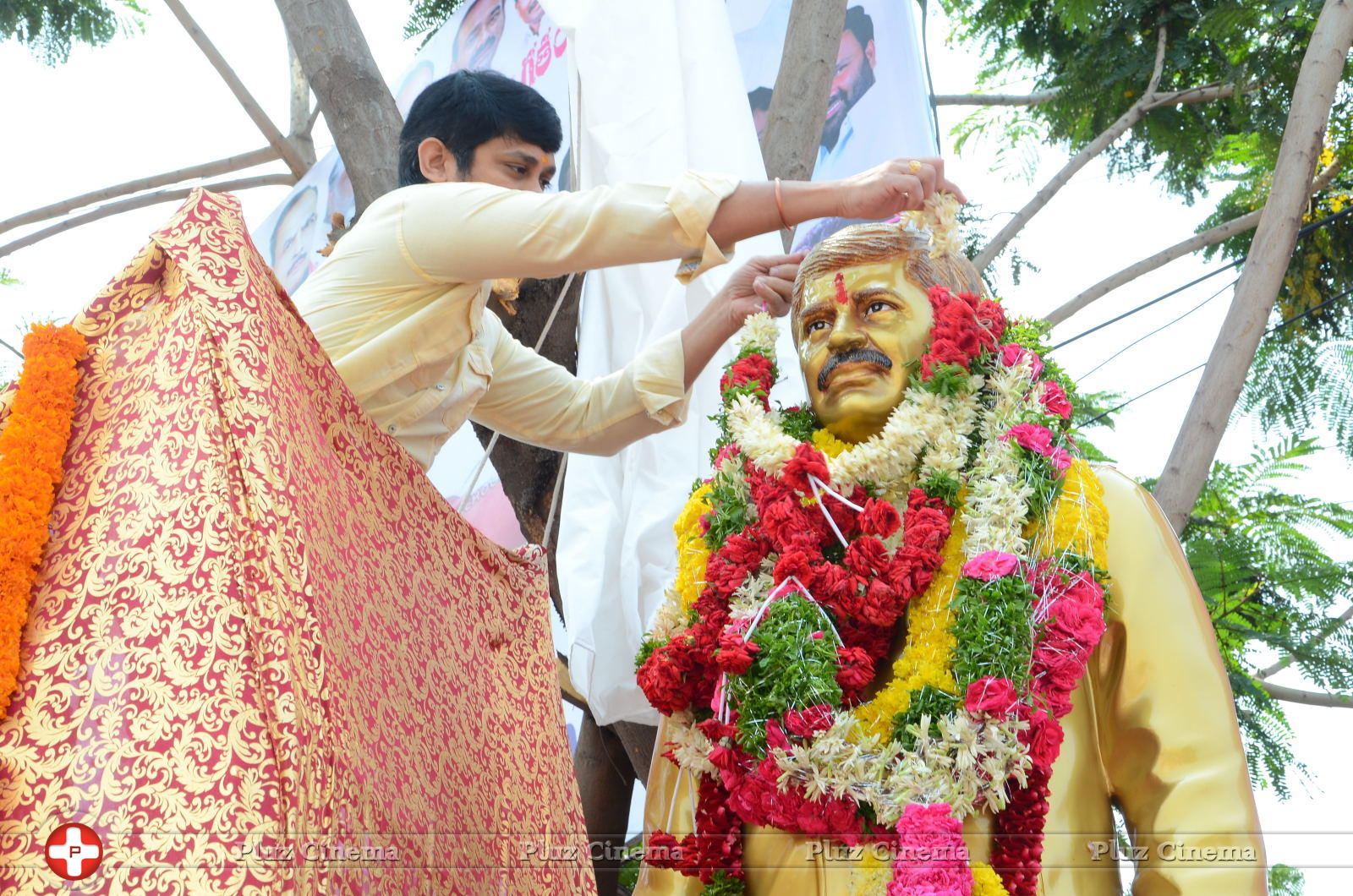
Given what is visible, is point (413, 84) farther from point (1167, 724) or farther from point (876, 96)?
point (1167, 724)

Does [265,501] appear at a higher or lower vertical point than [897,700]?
higher

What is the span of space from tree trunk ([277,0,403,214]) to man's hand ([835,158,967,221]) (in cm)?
226

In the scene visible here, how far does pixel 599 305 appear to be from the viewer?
14.6 feet

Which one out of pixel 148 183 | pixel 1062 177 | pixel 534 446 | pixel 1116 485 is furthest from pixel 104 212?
pixel 1116 485

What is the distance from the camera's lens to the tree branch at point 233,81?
6.25 metres

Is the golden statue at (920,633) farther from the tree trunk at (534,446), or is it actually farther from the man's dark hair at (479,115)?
the tree trunk at (534,446)

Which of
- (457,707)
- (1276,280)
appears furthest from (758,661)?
(1276,280)

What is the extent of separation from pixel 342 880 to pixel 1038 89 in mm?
5113

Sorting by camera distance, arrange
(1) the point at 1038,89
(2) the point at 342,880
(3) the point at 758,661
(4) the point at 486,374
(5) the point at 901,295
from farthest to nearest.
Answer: (1) the point at 1038,89, (4) the point at 486,374, (5) the point at 901,295, (3) the point at 758,661, (2) the point at 342,880

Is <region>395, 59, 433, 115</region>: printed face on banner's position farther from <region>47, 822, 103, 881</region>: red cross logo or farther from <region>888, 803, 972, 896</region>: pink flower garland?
<region>47, 822, 103, 881</region>: red cross logo

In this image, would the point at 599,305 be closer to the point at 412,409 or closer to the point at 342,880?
the point at 412,409

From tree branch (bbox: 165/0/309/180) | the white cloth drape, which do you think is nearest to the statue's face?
the white cloth drape

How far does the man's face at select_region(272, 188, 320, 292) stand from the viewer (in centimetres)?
786

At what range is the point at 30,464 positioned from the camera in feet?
7.47
